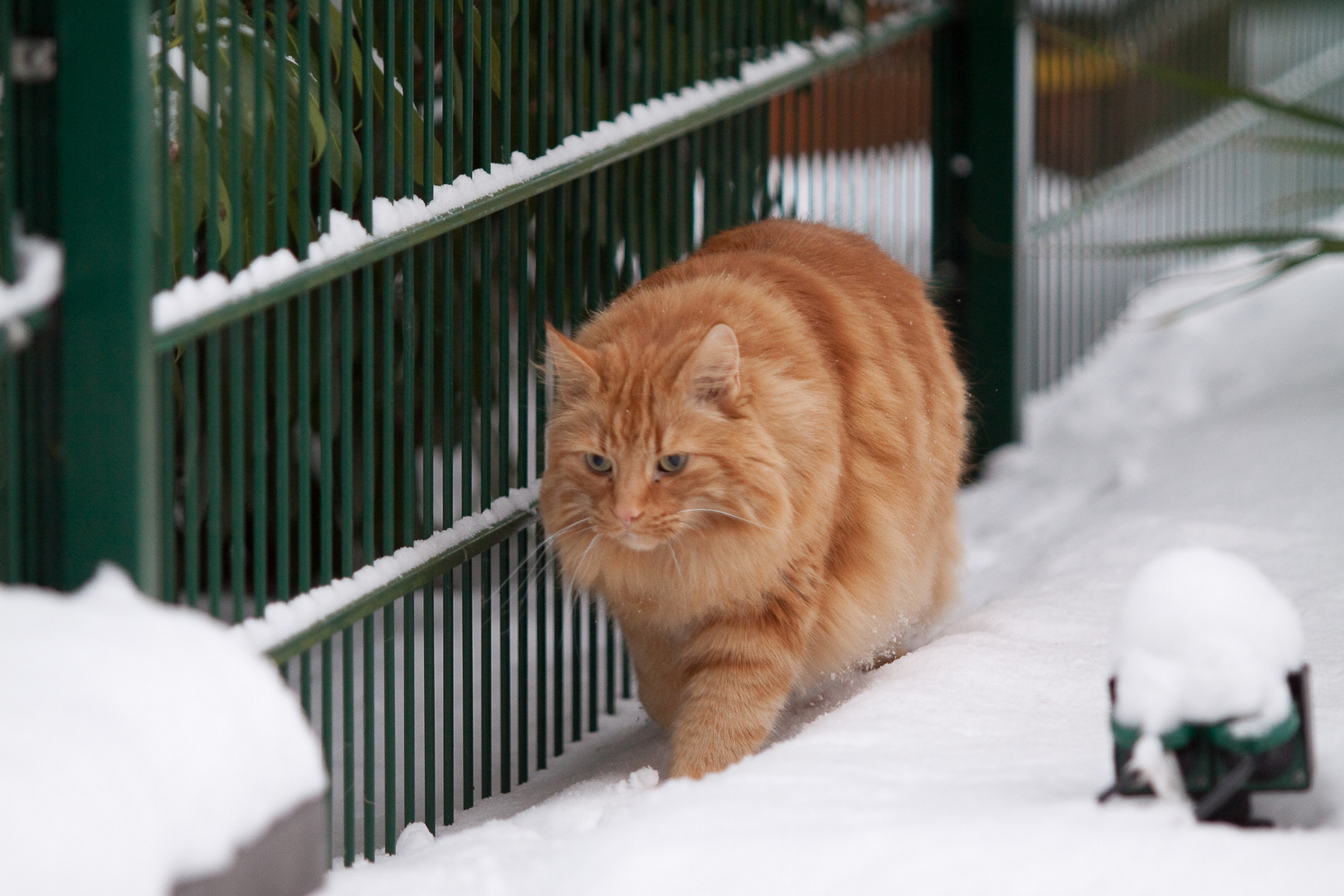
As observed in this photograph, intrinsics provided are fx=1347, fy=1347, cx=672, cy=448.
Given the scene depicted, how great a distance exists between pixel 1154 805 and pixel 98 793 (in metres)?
1.20

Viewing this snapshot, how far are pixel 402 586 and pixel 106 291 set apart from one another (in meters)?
0.79

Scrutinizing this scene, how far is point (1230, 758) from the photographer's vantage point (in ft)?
5.33

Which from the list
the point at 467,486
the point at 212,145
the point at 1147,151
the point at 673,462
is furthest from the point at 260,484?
the point at 1147,151

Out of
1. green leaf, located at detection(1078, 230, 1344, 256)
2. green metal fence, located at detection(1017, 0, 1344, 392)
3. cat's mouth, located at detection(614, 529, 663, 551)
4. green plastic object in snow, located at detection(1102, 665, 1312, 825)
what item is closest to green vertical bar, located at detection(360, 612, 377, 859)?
cat's mouth, located at detection(614, 529, 663, 551)

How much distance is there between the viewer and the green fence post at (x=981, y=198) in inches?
177

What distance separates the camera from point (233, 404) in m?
1.96

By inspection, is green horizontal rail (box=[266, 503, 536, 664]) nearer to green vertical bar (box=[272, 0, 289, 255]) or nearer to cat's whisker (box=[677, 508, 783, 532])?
cat's whisker (box=[677, 508, 783, 532])

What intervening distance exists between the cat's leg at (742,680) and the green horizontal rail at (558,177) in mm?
859

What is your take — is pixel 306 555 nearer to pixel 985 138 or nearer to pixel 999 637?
pixel 999 637

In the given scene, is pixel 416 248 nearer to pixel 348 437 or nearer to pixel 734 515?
pixel 348 437

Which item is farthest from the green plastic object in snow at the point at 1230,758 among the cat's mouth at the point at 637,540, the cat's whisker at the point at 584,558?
the cat's whisker at the point at 584,558

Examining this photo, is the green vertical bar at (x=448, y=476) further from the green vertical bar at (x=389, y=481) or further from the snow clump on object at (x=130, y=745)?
the snow clump on object at (x=130, y=745)

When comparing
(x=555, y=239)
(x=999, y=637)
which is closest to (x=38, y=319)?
(x=555, y=239)

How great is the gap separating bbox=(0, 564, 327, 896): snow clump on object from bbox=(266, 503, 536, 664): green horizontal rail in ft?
1.19
